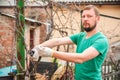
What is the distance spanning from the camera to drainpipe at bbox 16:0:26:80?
421 centimetres

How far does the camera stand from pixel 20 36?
4230mm

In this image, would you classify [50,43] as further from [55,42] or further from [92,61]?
[92,61]

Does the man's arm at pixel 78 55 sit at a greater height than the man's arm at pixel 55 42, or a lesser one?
lesser

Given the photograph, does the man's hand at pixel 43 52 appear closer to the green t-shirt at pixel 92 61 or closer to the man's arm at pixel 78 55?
the man's arm at pixel 78 55

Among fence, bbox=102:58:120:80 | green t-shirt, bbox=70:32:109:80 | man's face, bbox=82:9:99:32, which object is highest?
man's face, bbox=82:9:99:32

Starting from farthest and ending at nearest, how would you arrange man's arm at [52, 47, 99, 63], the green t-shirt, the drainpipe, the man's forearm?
the drainpipe < the man's forearm < the green t-shirt < man's arm at [52, 47, 99, 63]

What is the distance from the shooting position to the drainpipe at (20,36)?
421cm

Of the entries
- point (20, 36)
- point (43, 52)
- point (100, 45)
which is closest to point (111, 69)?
point (20, 36)

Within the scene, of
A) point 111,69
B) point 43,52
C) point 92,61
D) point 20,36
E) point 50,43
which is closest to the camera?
point 43,52

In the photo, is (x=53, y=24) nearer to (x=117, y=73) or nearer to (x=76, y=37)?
(x=76, y=37)

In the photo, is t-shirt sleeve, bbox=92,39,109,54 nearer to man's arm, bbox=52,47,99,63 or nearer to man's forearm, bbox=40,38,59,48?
man's arm, bbox=52,47,99,63

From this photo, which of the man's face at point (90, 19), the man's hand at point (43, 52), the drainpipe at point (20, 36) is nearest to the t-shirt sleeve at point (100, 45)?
the man's face at point (90, 19)

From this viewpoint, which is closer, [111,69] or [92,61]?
[92,61]

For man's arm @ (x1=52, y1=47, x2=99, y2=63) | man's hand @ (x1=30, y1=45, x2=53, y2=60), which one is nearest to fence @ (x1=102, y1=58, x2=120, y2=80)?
man's arm @ (x1=52, y1=47, x2=99, y2=63)
